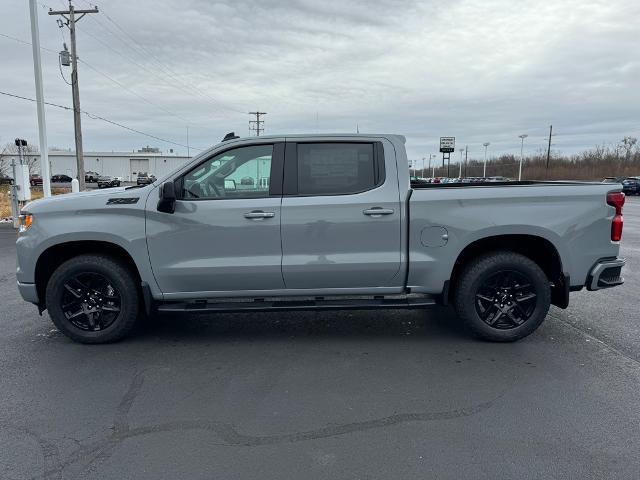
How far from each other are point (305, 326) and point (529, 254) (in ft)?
8.26

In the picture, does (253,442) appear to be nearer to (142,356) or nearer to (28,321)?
(142,356)

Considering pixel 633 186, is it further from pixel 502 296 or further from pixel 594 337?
pixel 502 296

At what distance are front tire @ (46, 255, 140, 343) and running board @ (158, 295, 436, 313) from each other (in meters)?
0.38

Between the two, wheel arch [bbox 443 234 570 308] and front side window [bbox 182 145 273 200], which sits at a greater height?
front side window [bbox 182 145 273 200]

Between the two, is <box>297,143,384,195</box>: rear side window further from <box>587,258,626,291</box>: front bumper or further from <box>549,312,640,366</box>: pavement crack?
<box>549,312,640,366</box>: pavement crack

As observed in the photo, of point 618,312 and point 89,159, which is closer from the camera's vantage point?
point 618,312

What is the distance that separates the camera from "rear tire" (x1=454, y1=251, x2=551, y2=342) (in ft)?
15.4

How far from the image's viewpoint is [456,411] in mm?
3471

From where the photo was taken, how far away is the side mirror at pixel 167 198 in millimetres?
4391

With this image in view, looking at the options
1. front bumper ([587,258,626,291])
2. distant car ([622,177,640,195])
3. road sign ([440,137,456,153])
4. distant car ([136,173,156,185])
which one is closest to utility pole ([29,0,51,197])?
distant car ([136,173,156,185])

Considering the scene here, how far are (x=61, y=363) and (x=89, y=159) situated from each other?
7800 cm

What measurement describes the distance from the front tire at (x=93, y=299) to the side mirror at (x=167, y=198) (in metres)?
0.77

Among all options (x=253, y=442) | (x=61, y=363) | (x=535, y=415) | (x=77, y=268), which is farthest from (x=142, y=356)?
(x=535, y=415)

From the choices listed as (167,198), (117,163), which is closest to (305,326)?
(167,198)
